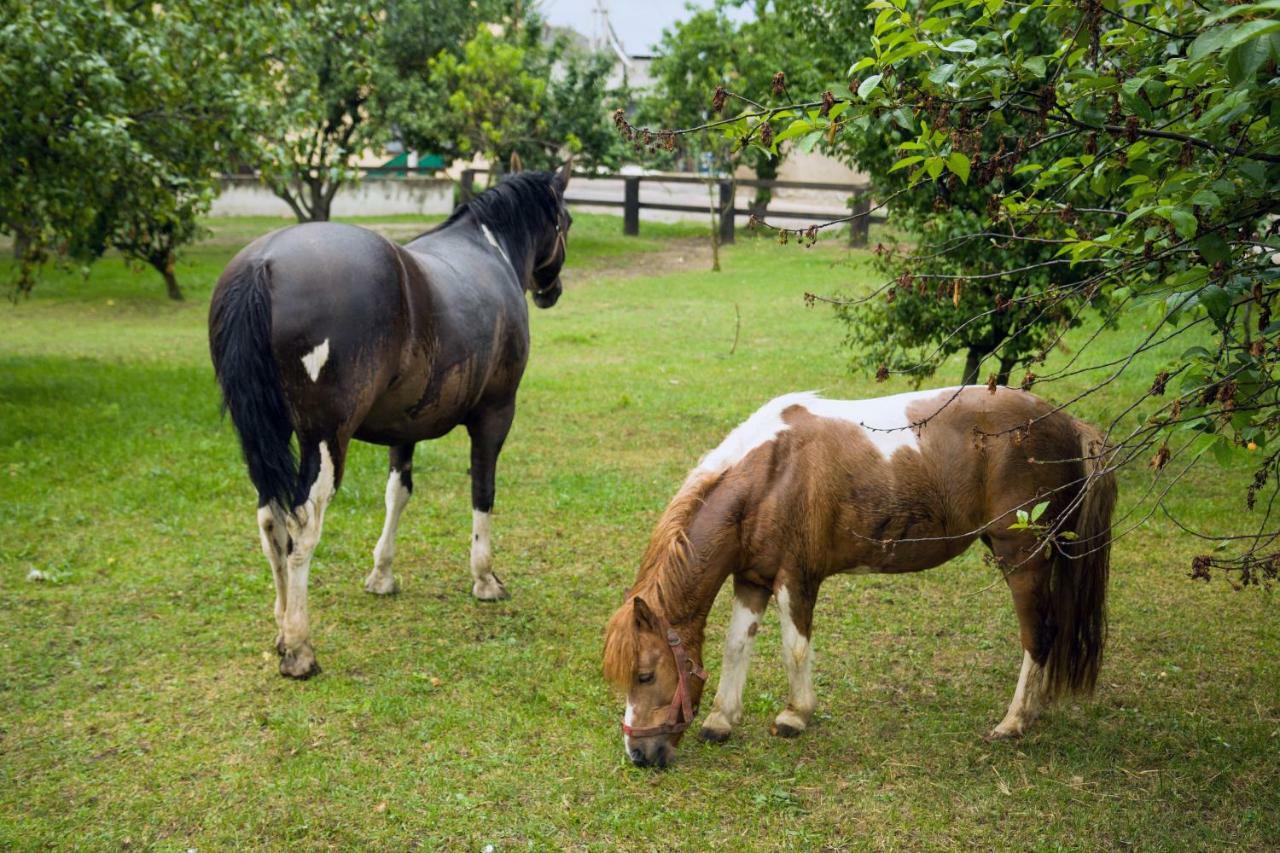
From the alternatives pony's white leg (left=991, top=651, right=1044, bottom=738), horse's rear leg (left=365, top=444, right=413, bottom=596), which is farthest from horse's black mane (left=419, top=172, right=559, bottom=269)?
pony's white leg (left=991, top=651, right=1044, bottom=738)

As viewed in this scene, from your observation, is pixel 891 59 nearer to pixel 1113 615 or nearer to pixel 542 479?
pixel 1113 615

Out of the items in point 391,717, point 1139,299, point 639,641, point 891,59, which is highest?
point 891,59

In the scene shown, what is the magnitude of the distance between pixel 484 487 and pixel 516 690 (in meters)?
1.55

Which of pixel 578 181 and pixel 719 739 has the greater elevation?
pixel 578 181

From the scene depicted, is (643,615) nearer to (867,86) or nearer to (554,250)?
(867,86)

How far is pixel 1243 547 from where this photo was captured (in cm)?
698

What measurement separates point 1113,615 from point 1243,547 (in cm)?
153

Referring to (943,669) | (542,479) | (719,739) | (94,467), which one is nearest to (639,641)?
(719,739)

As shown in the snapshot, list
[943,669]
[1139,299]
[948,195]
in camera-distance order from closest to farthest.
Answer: [1139,299], [943,669], [948,195]

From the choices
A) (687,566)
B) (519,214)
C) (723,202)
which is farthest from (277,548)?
(723,202)

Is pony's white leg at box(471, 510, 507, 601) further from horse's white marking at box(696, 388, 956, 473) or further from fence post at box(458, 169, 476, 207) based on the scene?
fence post at box(458, 169, 476, 207)

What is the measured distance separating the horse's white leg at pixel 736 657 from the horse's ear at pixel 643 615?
0.51 metres

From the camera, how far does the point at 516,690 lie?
522cm

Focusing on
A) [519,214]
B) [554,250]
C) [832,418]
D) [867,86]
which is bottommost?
[832,418]
